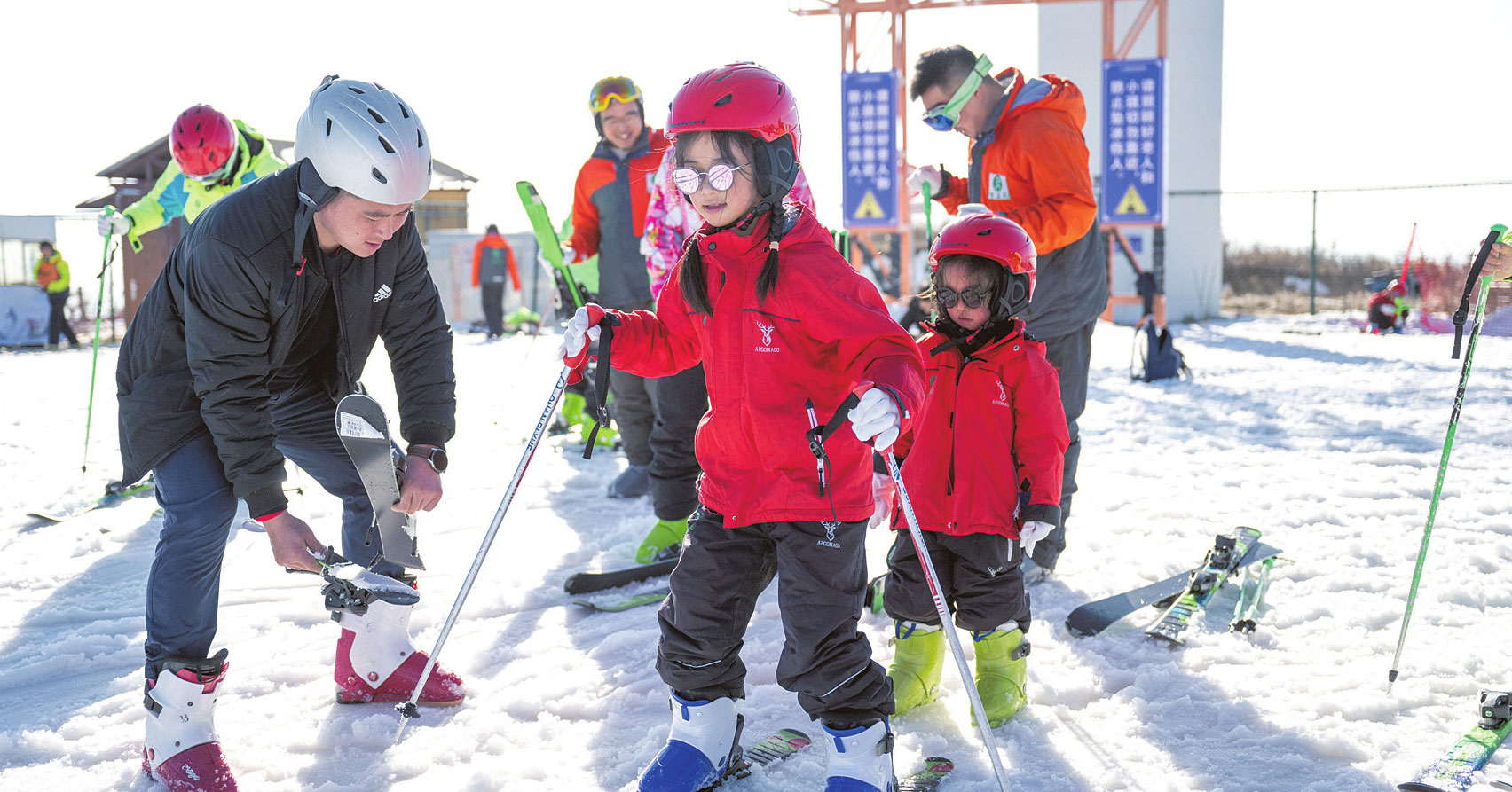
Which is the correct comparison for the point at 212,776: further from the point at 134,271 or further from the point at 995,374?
the point at 134,271

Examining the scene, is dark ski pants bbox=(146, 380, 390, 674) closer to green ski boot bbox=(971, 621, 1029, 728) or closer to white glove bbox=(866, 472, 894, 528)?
white glove bbox=(866, 472, 894, 528)

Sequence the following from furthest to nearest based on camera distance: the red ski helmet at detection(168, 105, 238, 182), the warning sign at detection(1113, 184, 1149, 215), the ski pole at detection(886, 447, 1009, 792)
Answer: the warning sign at detection(1113, 184, 1149, 215) → the red ski helmet at detection(168, 105, 238, 182) → the ski pole at detection(886, 447, 1009, 792)

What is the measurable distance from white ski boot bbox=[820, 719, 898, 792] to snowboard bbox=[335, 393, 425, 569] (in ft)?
3.99

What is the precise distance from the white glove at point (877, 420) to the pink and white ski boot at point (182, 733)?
181cm

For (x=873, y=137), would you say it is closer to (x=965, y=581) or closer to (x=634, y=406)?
(x=634, y=406)

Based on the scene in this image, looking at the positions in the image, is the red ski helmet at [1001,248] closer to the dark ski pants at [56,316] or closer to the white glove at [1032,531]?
the white glove at [1032,531]

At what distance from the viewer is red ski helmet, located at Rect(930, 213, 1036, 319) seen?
2955 mm

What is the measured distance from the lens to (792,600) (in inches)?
90.9

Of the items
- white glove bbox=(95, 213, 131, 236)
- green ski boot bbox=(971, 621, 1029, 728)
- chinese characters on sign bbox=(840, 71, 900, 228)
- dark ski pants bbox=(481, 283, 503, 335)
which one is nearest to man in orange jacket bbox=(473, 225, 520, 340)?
dark ski pants bbox=(481, 283, 503, 335)

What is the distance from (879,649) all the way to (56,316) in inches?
760

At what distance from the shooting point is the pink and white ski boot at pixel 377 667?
301 centimetres

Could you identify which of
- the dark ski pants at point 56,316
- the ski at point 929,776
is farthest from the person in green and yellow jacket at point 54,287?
the ski at point 929,776

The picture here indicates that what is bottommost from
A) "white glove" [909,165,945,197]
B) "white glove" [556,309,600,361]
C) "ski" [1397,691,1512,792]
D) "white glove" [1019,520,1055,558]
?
"ski" [1397,691,1512,792]

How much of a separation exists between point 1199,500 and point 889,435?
3.96 meters
